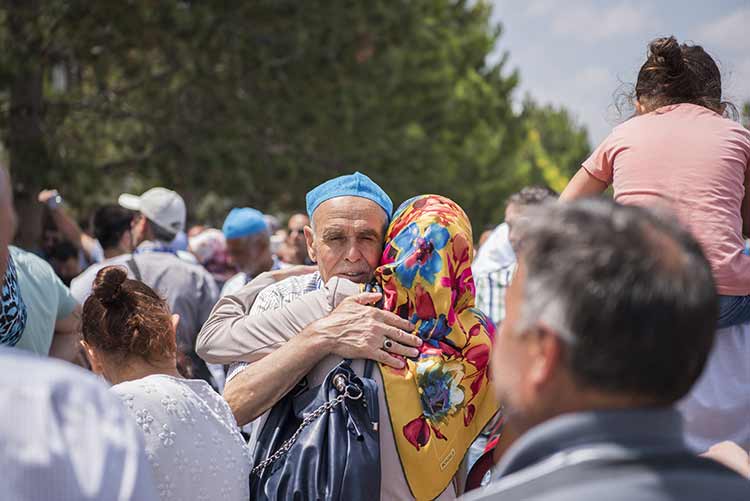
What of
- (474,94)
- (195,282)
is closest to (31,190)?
(195,282)

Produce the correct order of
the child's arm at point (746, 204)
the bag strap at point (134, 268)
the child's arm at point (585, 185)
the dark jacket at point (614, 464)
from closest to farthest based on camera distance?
the dark jacket at point (614, 464) < the child's arm at point (746, 204) < the child's arm at point (585, 185) < the bag strap at point (134, 268)

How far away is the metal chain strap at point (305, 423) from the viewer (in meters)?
2.85

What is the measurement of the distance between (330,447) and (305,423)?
4.7 inches

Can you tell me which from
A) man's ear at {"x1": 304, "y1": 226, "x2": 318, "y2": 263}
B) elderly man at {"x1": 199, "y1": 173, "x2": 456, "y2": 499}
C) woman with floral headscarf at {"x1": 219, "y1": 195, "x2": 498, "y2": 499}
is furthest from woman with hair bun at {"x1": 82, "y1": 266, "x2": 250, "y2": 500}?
man's ear at {"x1": 304, "y1": 226, "x2": 318, "y2": 263}

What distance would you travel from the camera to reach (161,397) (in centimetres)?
289

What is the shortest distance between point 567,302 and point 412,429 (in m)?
1.42

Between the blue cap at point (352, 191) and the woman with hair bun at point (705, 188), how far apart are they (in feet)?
2.12

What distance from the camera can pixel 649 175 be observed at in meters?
2.98

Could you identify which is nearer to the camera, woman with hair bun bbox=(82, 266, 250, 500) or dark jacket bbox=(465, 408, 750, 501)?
dark jacket bbox=(465, 408, 750, 501)

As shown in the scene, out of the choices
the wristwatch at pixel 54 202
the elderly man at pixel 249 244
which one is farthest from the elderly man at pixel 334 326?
the wristwatch at pixel 54 202

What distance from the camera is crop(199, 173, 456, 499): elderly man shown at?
114 inches

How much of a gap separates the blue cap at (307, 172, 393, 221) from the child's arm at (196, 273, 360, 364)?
31 centimetres

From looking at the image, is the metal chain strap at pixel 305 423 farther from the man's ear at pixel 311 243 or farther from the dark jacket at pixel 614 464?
the dark jacket at pixel 614 464

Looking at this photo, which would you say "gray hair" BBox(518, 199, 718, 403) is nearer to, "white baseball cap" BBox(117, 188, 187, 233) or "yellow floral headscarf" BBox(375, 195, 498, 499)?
"yellow floral headscarf" BBox(375, 195, 498, 499)
